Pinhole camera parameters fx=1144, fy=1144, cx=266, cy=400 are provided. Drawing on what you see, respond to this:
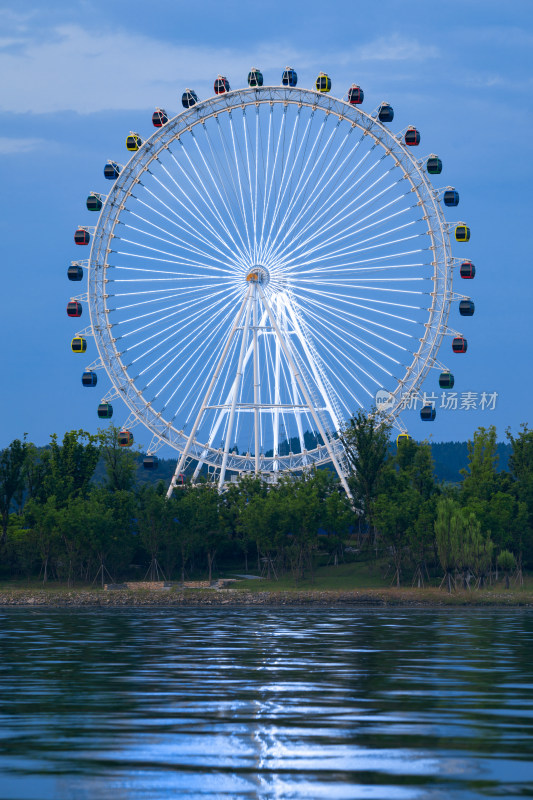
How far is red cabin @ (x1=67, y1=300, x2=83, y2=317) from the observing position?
8693 cm

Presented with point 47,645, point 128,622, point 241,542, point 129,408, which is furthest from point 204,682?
point 241,542

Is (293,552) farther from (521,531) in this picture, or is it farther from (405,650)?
(405,650)

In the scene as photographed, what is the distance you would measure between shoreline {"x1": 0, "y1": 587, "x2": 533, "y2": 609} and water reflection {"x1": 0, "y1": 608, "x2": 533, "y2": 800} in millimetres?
36366

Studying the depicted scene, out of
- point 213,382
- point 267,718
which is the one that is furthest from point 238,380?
point 267,718

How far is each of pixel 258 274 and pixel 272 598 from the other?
76.1 feet

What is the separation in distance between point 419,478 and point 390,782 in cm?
8728

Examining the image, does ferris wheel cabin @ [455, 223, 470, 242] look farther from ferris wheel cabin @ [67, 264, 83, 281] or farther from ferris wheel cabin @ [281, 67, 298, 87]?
ferris wheel cabin @ [67, 264, 83, 281]

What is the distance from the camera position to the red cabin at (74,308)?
8693 centimetres

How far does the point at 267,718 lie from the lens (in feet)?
67.7

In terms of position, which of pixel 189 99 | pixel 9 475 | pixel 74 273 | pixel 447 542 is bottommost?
pixel 447 542

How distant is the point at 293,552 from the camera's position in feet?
318

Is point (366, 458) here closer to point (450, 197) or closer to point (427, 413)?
point (427, 413)

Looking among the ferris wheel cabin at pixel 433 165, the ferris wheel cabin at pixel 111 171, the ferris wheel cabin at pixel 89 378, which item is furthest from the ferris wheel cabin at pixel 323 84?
the ferris wheel cabin at pixel 89 378

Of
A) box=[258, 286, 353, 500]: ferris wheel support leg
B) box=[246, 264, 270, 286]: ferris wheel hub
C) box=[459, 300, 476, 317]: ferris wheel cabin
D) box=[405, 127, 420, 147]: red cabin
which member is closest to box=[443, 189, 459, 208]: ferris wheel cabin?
box=[405, 127, 420, 147]: red cabin
